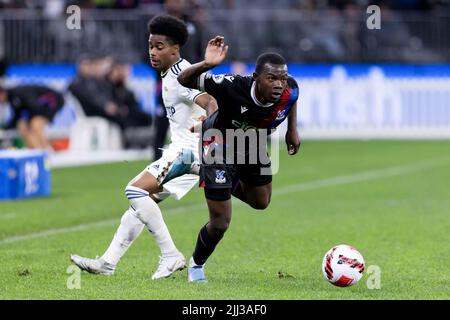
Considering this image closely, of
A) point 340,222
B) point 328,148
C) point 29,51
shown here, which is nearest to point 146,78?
point 29,51

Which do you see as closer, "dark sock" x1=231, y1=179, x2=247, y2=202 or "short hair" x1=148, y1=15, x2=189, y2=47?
"dark sock" x1=231, y1=179, x2=247, y2=202

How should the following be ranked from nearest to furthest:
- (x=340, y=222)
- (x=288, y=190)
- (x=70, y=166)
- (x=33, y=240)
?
(x=33, y=240)
(x=340, y=222)
(x=288, y=190)
(x=70, y=166)

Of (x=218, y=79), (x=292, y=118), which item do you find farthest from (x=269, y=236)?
(x=218, y=79)

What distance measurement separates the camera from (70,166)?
69.3 feet

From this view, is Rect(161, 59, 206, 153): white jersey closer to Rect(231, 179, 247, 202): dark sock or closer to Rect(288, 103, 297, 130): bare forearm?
Rect(231, 179, 247, 202): dark sock

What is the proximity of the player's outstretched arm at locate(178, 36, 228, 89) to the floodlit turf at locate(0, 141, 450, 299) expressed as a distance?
148 cm

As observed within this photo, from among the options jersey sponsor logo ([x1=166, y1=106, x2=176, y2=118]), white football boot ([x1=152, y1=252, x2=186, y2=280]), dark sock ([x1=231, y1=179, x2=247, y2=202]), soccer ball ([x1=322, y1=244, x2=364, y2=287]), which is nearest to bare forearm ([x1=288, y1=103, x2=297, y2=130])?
dark sock ([x1=231, y1=179, x2=247, y2=202])

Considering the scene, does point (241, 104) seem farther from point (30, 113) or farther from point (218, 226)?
point (30, 113)

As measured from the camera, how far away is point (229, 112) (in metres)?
8.72

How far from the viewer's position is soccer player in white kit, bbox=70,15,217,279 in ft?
29.1

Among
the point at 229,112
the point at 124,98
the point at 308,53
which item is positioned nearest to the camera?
the point at 229,112

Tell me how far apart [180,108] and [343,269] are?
204cm
